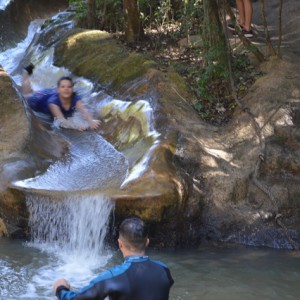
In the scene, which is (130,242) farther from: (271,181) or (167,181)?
(271,181)

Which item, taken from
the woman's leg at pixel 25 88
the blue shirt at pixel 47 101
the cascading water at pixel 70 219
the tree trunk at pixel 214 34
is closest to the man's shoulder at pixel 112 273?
the cascading water at pixel 70 219

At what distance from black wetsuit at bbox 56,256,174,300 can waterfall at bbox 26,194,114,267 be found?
3.18 meters

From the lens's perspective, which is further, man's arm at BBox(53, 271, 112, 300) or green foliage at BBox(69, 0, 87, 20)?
green foliage at BBox(69, 0, 87, 20)

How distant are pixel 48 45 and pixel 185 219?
24.4 ft

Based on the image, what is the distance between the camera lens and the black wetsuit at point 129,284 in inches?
131

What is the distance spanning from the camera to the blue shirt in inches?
374

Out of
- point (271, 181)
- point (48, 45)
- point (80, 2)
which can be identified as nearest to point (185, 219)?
point (271, 181)

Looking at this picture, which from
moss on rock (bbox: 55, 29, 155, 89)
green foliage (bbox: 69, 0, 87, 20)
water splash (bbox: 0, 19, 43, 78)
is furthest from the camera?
water splash (bbox: 0, 19, 43, 78)

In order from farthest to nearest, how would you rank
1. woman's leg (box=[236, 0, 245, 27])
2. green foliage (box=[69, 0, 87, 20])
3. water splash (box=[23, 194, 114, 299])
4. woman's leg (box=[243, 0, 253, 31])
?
green foliage (box=[69, 0, 87, 20]) < woman's leg (box=[236, 0, 245, 27]) < woman's leg (box=[243, 0, 253, 31]) < water splash (box=[23, 194, 114, 299])

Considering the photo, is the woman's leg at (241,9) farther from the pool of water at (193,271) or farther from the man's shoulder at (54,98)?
the pool of water at (193,271)

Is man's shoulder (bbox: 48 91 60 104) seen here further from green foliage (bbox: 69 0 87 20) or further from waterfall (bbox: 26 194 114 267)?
green foliage (bbox: 69 0 87 20)

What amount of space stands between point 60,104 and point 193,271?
173 inches

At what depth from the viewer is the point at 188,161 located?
7.36 meters

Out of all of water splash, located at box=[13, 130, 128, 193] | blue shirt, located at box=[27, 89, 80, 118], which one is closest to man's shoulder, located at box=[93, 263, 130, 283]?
water splash, located at box=[13, 130, 128, 193]
